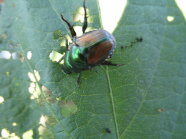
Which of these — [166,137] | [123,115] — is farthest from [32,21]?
[166,137]

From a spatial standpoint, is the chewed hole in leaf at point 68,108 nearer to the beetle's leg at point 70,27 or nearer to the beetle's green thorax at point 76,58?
the beetle's green thorax at point 76,58

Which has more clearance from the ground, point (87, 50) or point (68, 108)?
point (87, 50)

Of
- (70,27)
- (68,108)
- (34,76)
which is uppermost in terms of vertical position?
(70,27)

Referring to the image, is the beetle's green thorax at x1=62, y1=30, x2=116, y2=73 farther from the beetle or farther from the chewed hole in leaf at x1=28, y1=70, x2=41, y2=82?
the chewed hole in leaf at x1=28, y1=70, x2=41, y2=82

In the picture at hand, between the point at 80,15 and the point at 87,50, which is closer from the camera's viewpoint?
the point at 80,15

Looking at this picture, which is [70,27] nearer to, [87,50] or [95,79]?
[87,50]

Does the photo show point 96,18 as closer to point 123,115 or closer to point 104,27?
point 104,27

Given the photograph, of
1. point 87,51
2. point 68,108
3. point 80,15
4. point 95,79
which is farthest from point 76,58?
point 68,108
